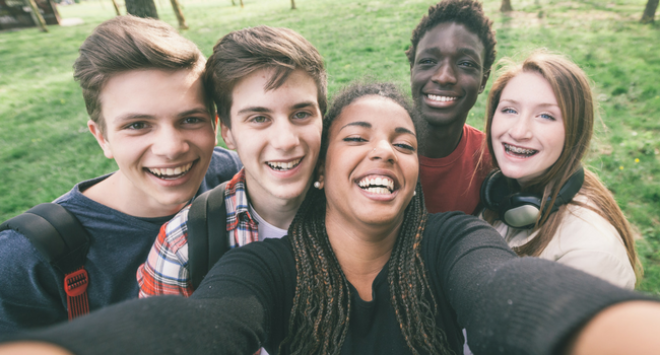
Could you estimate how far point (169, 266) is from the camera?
1885mm

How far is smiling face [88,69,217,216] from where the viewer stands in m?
1.87

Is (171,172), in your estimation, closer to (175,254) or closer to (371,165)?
(175,254)

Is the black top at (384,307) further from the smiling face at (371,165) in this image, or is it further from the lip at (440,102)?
the lip at (440,102)

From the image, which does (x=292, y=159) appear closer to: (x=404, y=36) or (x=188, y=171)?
(x=188, y=171)

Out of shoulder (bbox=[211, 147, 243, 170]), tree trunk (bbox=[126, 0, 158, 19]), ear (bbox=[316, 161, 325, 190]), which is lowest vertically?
shoulder (bbox=[211, 147, 243, 170])

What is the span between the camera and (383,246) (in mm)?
1982

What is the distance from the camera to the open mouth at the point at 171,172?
6.61 feet

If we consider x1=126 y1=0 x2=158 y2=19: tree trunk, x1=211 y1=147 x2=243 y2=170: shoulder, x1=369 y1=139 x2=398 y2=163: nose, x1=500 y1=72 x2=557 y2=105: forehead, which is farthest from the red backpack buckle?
x1=126 y1=0 x2=158 y2=19: tree trunk

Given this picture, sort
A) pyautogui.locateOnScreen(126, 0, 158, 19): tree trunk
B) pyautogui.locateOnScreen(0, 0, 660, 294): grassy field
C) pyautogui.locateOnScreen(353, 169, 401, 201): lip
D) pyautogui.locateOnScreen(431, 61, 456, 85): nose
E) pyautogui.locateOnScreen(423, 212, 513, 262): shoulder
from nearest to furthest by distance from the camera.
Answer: pyautogui.locateOnScreen(423, 212, 513, 262): shoulder → pyautogui.locateOnScreen(353, 169, 401, 201): lip → pyautogui.locateOnScreen(431, 61, 456, 85): nose → pyautogui.locateOnScreen(0, 0, 660, 294): grassy field → pyautogui.locateOnScreen(126, 0, 158, 19): tree trunk

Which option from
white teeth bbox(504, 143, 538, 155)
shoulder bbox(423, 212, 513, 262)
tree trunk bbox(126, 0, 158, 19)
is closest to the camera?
shoulder bbox(423, 212, 513, 262)

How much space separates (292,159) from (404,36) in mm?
9822

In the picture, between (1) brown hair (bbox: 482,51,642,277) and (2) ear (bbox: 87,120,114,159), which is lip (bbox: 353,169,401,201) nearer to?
(1) brown hair (bbox: 482,51,642,277)

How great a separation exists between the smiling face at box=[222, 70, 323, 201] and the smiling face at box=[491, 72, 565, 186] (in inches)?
53.8

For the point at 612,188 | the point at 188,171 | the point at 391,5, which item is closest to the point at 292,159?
the point at 188,171
